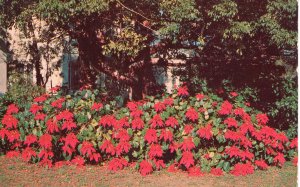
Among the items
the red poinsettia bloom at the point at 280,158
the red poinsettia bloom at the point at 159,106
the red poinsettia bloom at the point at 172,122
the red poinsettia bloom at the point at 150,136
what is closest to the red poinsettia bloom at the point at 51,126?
the red poinsettia bloom at the point at 150,136

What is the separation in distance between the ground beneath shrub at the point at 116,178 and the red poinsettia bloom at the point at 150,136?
0.65 m

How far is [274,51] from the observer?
32.3ft

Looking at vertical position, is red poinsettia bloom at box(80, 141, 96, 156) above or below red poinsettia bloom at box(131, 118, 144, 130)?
below

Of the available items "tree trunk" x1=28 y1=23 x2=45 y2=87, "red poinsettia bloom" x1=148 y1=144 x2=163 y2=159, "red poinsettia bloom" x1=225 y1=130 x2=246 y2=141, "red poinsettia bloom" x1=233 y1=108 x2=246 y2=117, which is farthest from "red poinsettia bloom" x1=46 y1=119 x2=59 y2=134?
"tree trunk" x1=28 y1=23 x2=45 y2=87

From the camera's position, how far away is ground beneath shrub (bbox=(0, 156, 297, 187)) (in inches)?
261

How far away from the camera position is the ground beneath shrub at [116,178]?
6617 millimetres

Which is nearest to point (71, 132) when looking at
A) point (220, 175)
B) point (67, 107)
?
point (67, 107)

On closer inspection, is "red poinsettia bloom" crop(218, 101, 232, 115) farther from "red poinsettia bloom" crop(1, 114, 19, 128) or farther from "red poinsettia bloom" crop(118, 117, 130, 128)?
"red poinsettia bloom" crop(1, 114, 19, 128)

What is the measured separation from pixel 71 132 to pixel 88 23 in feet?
13.5

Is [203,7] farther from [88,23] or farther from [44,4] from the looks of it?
[88,23]

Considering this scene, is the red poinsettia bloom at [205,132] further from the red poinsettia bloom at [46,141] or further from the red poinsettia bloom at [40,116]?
the red poinsettia bloom at [40,116]

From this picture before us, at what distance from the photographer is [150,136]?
22.6 feet

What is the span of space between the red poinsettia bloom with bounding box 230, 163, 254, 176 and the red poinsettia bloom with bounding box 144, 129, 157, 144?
5.09ft

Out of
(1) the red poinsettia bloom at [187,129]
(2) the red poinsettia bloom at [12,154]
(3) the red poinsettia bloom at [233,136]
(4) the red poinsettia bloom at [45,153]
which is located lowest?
(2) the red poinsettia bloom at [12,154]
